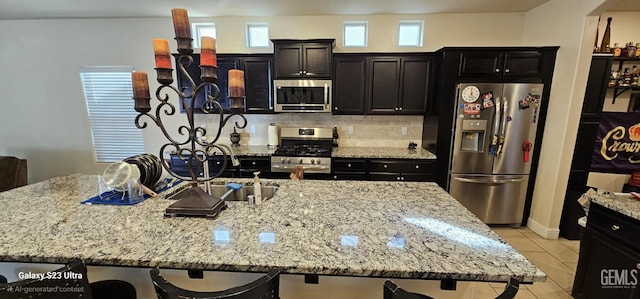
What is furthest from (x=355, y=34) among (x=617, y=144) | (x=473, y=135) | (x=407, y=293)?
(x=407, y=293)

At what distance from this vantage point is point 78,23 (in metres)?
3.82

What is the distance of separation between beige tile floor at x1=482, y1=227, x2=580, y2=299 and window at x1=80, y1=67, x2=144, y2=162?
505 cm

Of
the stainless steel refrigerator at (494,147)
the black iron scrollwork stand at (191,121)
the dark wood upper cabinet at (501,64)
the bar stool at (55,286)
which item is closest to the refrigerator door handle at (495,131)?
the stainless steel refrigerator at (494,147)

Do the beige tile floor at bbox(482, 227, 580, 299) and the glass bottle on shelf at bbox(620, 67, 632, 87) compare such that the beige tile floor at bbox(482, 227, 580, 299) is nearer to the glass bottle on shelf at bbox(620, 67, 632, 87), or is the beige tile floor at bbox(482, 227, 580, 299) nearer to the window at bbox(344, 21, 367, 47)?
the glass bottle on shelf at bbox(620, 67, 632, 87)

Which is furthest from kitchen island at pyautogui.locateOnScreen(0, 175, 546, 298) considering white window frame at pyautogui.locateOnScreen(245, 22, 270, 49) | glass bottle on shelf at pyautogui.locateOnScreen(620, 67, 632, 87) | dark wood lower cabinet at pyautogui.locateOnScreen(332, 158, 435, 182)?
glass bottle on shelf at pyautogui.locateOnScreen(620, 67, 632, 87)

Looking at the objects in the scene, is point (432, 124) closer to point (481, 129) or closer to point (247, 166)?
point (481, 129)

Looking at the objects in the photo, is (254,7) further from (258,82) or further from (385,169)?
(385,169)

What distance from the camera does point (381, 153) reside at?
11.4 feet

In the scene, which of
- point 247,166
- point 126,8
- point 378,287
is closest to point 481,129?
point 378,287

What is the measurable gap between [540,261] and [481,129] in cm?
148

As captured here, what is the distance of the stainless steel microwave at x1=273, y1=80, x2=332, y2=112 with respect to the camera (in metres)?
3.41

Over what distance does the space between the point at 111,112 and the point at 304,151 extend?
3.18m

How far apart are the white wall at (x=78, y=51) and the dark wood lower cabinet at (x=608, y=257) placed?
2.71m

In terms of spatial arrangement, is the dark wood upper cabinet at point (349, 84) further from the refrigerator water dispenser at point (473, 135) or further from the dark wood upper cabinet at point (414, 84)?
the refrigerator water dispenser at point (473, 135)
